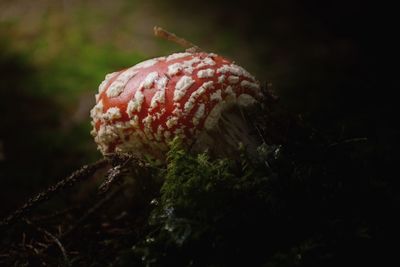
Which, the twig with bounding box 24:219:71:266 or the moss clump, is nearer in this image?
the moss clump

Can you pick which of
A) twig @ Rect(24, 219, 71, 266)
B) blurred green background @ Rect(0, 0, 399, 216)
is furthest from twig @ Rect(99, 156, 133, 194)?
blurred green background @ Rect(0, 0, 399, 216)

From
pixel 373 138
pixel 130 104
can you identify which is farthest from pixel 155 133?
pixel 373 138

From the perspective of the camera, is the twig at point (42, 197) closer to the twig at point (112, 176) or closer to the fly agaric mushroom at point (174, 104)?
the twig at point (112, 176)

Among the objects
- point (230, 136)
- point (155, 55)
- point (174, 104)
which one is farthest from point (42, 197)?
point (155, 55)

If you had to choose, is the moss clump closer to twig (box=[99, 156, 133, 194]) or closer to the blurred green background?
twig (box=[99, 156, 133, 194])

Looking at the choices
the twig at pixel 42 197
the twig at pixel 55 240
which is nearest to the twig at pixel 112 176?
the twig at pixel 42 197

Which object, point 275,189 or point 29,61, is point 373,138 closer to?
point 275,189

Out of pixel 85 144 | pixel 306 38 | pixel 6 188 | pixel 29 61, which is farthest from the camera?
pixel 306 38
